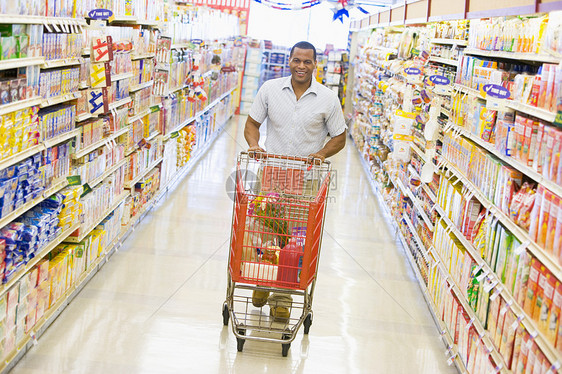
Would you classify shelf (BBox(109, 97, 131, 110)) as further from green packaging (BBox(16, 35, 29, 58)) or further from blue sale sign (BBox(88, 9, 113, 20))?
green packaging (BBox(16, 35, 29, 58))

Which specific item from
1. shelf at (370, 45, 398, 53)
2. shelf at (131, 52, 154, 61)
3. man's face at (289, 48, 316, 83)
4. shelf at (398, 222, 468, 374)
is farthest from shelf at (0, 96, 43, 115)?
shelf at (370, 45, 398, 53)

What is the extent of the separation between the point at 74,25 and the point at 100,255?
1914 mm

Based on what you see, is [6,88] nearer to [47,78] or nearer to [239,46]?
[47,78]

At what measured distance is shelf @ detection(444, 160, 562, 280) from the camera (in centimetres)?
279

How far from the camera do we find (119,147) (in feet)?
19.4

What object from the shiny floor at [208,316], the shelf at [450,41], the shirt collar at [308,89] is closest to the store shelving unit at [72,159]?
the shiny floor at [208,316]

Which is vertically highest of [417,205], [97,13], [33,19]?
[97,13]

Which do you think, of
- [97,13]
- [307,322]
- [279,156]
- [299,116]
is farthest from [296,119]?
[97,13]

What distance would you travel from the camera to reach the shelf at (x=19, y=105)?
10.8 feet

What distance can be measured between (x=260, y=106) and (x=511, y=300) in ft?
7.31

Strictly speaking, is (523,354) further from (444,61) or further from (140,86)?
(140,86)

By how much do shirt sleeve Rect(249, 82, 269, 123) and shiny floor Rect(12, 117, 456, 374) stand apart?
2.61ft

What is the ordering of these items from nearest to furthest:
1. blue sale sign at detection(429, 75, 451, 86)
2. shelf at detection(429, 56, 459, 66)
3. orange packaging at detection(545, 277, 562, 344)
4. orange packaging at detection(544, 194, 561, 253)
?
1. orange packaging at detection(545, 277, 562, 344)
2. orange packaging at detection(544, 194, 561, 253)
3. blue sale sign at detection(429, 75, 451, 86)
4. shelf at detection(429, 56, 459, 66)

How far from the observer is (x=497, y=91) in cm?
377
